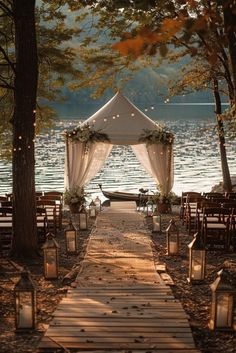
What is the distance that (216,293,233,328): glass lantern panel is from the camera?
242 inches

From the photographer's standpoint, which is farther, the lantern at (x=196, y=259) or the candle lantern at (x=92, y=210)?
the candle lantern at (x=92, y=210)

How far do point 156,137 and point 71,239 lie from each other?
7549mm

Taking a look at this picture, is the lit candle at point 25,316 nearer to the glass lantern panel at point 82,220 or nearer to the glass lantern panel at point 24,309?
the glass lantern panel at point 24,309

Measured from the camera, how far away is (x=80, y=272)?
910 centimetres

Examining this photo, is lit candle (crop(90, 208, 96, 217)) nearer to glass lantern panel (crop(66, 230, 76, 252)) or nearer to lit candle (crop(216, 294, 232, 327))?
glass lantern panel (crop(66, 230, 76, 252))

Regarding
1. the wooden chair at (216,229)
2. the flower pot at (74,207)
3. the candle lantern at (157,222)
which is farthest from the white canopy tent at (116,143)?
the wooden chair at (216,229)

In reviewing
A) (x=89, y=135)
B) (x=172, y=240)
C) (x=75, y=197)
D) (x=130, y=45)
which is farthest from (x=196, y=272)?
(x=89, y=135)

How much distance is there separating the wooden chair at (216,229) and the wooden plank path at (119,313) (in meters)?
2.08

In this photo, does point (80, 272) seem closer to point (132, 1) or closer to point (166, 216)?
point (132, 1)

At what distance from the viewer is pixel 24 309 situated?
620cm

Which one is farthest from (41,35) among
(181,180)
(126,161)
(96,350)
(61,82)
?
(126,161)

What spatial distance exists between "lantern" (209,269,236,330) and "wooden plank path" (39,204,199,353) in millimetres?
401

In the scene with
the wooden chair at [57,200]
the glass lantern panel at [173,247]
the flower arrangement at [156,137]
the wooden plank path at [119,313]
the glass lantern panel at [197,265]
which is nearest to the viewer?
the wooden plank path at [119,313]

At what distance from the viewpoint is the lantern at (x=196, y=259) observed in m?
8.51
